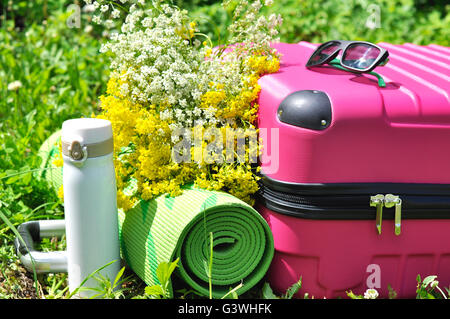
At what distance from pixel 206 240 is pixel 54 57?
2817 millimetres

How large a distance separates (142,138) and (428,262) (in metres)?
1.21

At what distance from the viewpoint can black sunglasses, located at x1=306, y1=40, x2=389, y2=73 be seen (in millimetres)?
2245

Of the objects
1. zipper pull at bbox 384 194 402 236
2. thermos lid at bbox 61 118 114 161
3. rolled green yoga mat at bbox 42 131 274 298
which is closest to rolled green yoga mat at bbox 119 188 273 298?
rolled green yoga mat at bbox 42 131 274 298

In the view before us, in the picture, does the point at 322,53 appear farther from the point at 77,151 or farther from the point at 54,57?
→ the point at 54,57

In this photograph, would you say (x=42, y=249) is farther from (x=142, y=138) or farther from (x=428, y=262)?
(x=428, y=262)

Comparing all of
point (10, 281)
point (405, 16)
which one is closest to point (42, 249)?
point (10, 281)

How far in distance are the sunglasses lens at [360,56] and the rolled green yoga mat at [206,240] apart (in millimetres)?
733

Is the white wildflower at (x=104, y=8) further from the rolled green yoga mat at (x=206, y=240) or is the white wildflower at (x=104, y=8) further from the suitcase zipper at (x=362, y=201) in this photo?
the suitcase zipper at (x=362, y=201)

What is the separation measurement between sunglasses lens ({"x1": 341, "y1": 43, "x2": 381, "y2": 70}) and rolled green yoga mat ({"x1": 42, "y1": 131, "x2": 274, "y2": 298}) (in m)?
0.73

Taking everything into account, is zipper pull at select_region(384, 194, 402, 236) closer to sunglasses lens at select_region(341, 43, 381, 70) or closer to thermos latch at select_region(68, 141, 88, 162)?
sunglasses lens at select_region(341, 43, 381, 70)

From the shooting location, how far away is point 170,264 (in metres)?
2.03

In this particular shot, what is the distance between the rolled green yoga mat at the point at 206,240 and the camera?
6.87 feet

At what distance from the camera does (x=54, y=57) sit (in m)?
4.41

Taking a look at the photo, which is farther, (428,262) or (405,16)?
(405,16)
